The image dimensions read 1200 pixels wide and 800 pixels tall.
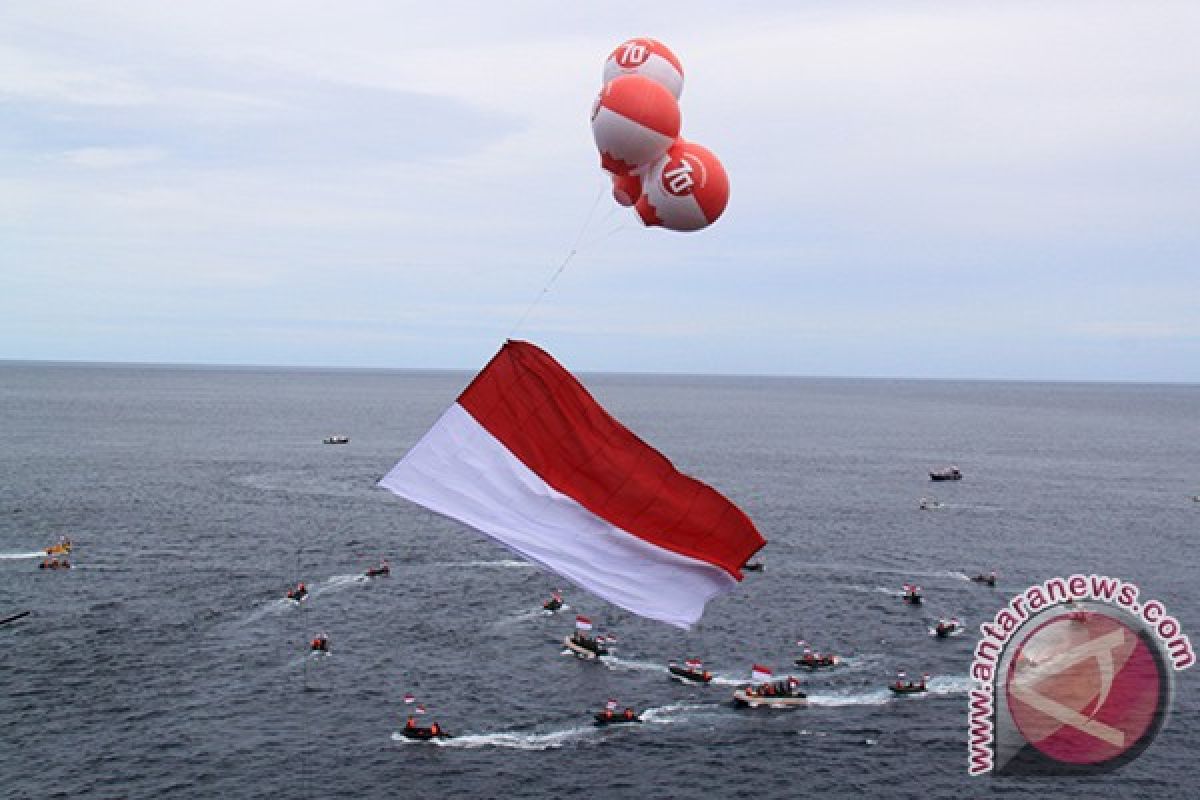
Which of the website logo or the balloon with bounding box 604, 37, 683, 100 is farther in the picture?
the website logo

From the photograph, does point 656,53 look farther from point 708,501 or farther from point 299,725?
point 299,725

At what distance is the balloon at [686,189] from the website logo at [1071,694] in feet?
120

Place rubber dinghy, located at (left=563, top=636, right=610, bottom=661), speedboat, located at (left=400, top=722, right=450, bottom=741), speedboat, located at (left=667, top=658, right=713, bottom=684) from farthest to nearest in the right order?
rubber dinghy, located at (left=563, top=636, right=610, bottom=661)
speedboat, located at (left=667, top=658, right=713, bottom=684)
speedboat, located at (left=400, top=722, right=450, bottom=741)

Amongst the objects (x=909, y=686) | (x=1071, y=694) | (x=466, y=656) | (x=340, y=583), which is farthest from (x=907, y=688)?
(x=340, y=583)

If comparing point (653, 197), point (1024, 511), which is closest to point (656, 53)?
point (653, 197)

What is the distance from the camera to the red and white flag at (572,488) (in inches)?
763

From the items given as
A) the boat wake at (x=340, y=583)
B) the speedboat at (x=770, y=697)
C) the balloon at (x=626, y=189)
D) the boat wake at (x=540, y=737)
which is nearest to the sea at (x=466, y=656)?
the boat wake at (x=540, y=737)

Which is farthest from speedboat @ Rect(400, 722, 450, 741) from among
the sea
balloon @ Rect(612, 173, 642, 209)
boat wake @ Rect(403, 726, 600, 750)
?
balloon @ Rect(612, 173, 642, 209)

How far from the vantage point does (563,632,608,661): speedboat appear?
6341 cm

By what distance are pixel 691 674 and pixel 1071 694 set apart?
73.3ft

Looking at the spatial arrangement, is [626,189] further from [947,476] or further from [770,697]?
[947,476]

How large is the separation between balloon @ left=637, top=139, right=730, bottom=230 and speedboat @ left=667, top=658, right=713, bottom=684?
43.4 metres

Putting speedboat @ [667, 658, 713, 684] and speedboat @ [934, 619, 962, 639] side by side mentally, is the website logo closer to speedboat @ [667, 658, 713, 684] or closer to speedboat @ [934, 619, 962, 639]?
speedboat @ [934, 619, 962, 639]

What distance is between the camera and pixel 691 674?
194ft
